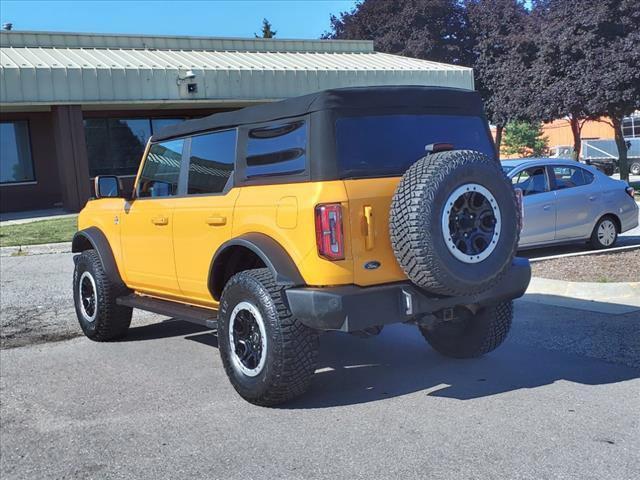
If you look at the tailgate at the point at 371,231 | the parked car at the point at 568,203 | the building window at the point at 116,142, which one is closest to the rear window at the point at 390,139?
the tailgate at the point at 371,231

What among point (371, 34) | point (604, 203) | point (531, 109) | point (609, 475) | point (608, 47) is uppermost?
point (371, 34)

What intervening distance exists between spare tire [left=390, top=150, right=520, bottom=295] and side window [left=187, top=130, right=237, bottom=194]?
162 cm

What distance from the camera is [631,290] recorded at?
25.0 ft

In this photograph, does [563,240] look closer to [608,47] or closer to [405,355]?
[405,355]

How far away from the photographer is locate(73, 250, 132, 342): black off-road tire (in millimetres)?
6734

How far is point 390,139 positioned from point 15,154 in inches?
811

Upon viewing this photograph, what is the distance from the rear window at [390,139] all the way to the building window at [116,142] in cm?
1951

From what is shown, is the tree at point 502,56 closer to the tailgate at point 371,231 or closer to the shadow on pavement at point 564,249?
the shadow on pavement at point 564,249

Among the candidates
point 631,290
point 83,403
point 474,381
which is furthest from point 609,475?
point 631,290

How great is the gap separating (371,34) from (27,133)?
83.7ft

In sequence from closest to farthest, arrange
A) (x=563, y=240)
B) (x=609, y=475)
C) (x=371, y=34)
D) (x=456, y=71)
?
(x=609, y=475), (x=563, y=240), (x=456, y=71), (x=371, y=34)

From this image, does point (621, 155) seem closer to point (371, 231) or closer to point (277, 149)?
point (277, 149)

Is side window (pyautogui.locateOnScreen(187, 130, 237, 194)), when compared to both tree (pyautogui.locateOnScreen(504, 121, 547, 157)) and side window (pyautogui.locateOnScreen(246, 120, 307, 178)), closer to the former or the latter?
side window (pyautogui.locateOnScreen(246, 120, 307, 178))

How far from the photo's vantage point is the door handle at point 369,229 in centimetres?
436
